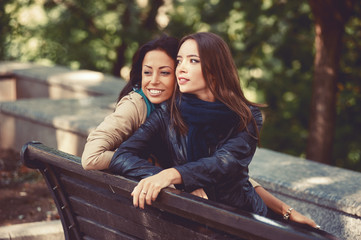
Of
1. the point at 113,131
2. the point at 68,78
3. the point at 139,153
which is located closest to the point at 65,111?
the point at 68,78

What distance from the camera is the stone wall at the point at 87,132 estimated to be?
3.27 m

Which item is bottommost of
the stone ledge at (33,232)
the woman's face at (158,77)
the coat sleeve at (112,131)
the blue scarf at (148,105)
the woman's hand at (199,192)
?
the stone ledge at (33,232)

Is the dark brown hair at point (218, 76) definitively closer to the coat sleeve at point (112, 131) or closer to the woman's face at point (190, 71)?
the woman's face at point (190, 71)

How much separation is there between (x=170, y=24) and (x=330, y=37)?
3.26 m

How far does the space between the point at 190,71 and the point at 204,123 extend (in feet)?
0.79

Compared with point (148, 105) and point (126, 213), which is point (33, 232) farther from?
point (126, 213)

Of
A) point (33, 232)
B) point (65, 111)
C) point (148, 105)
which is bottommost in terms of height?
point (33, 232)

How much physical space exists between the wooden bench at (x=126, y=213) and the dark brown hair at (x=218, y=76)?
449 millimetres

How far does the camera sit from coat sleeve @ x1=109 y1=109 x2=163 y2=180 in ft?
6.74

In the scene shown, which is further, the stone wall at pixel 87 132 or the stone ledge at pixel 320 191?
the stone wall at pixel 87 132

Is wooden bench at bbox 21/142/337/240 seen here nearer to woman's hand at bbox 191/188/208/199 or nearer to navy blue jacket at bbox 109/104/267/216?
navy blue jacket at bbox 109/104/267/216

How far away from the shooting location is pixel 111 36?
9.88m

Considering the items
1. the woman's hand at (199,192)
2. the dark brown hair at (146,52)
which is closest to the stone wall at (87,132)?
the dark brown hair at (146,52)

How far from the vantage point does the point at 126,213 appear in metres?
1.97
